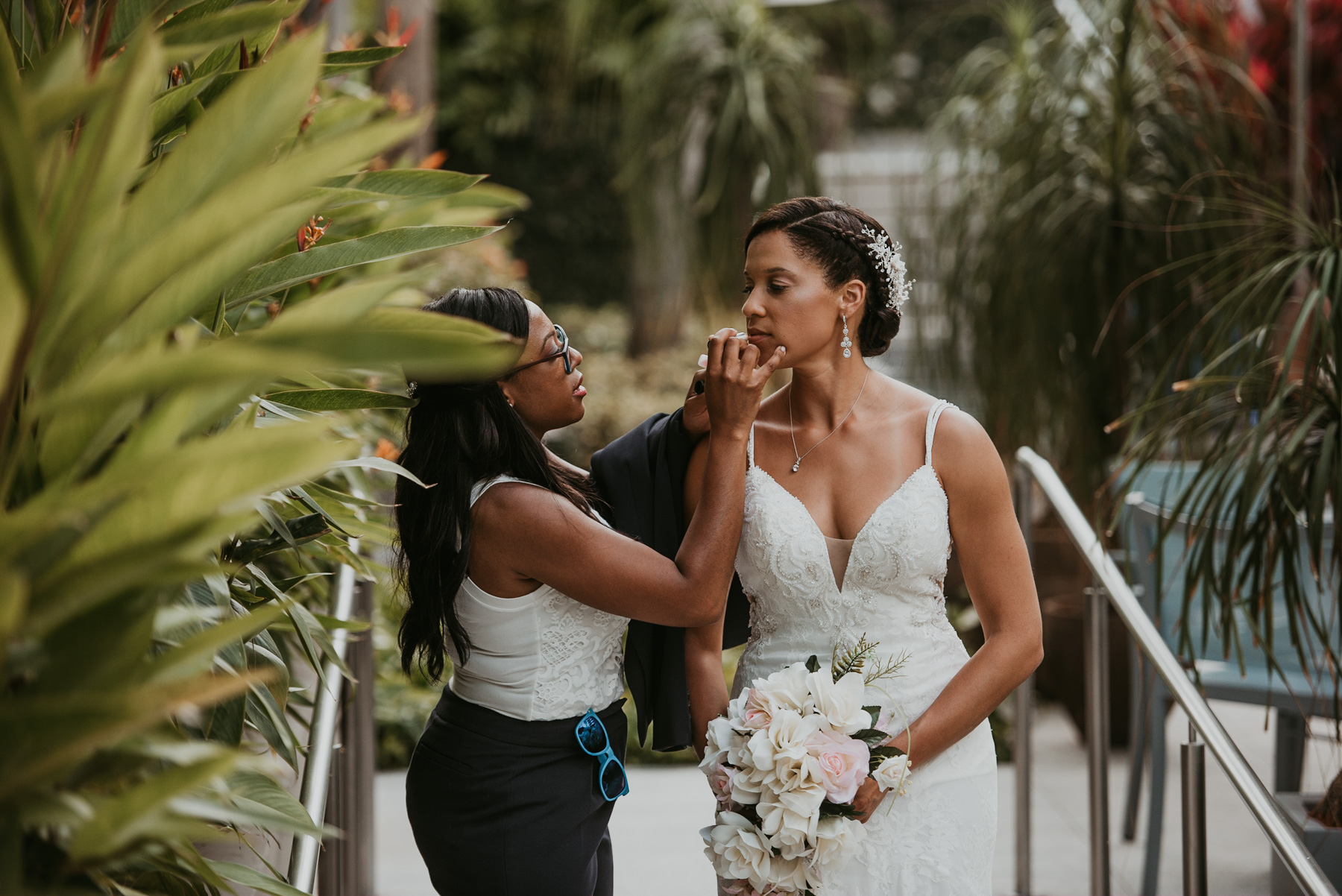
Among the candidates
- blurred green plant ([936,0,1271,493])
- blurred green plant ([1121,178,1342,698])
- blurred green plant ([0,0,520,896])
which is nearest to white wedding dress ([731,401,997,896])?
blurred green plant ([1121,178,1342,698])

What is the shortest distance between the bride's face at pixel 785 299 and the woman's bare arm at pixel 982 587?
273mm

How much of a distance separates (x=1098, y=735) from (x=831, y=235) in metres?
1.59

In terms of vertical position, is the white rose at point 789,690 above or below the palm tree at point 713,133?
below

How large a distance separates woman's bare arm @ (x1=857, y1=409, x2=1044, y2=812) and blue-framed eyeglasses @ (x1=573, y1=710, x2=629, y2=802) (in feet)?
1.47

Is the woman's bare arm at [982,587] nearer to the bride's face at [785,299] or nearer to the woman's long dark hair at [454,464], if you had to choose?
the bride's face at [785,299]

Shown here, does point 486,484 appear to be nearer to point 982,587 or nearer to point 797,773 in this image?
point 797,773

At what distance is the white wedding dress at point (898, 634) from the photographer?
1851 mm

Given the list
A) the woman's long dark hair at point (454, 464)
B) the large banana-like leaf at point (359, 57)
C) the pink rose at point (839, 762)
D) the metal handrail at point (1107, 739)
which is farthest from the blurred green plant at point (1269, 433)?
the large banana-like leaf at point (359, 57)

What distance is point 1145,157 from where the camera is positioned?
12.5 ft

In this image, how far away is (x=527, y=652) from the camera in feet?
5.94

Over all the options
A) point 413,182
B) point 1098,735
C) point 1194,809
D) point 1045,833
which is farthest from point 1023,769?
point 413,182

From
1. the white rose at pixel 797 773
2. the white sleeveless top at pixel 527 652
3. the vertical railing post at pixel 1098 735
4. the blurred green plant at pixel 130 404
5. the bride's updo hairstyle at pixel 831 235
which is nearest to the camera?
the blurred green plant at pixel 130 404

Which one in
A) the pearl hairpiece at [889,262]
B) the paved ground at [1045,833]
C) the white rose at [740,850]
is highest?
the pearl hairpiece at [889,262]

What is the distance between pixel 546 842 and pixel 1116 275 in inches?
111
